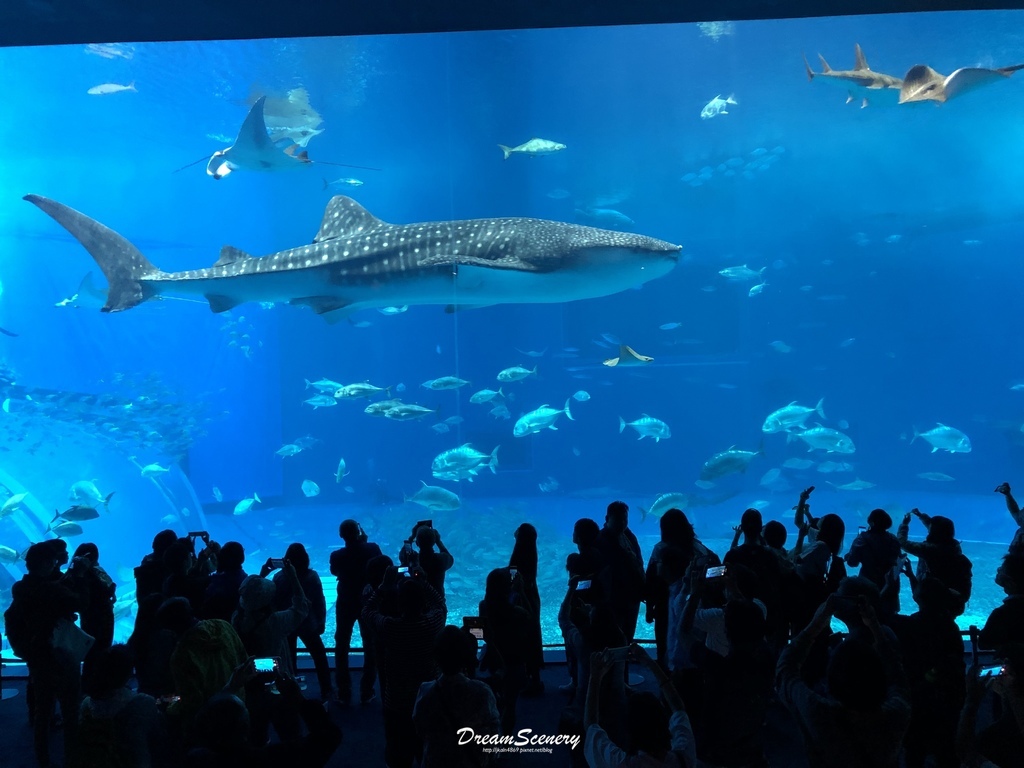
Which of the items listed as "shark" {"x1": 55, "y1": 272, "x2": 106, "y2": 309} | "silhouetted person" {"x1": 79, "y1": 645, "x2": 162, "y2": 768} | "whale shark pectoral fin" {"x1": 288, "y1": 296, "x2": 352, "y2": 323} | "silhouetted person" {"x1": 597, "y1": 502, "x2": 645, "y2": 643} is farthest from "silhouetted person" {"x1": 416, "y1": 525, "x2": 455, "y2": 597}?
"shark" {"x1": 55, "y1": 272, "x2": 106, "y2": 309}

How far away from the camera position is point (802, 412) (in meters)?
11.5

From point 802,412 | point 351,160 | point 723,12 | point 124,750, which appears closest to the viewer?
point 124,750

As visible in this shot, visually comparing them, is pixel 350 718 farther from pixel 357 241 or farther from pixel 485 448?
pixel 485 448

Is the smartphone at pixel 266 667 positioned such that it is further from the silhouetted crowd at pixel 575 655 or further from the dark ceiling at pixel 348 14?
the dark ceiling at pixel 348 14

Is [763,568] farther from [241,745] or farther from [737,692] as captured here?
[241,745]

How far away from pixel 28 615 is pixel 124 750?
4.76 feet

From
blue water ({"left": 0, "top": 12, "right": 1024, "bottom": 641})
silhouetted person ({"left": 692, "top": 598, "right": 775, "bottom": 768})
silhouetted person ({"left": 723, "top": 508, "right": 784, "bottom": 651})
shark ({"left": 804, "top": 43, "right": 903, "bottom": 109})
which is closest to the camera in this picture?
silhouetted person ({"left": 692, "top": 598, "right": 775, "bottom": 768})

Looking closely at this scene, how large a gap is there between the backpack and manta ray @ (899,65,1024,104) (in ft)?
24.0

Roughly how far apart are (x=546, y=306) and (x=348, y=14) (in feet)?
99.5

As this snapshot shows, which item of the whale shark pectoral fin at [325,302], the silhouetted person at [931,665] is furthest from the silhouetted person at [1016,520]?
the whale shark pectoral fin at [325,302]

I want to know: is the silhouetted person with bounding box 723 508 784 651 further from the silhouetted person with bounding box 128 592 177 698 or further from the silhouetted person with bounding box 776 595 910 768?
the silhouetted person with bounding box 128 592 177 698

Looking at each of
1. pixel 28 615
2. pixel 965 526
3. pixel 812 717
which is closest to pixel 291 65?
pixel 28 615

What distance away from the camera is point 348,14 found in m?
5.32

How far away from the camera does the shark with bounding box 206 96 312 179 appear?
7.72 m
